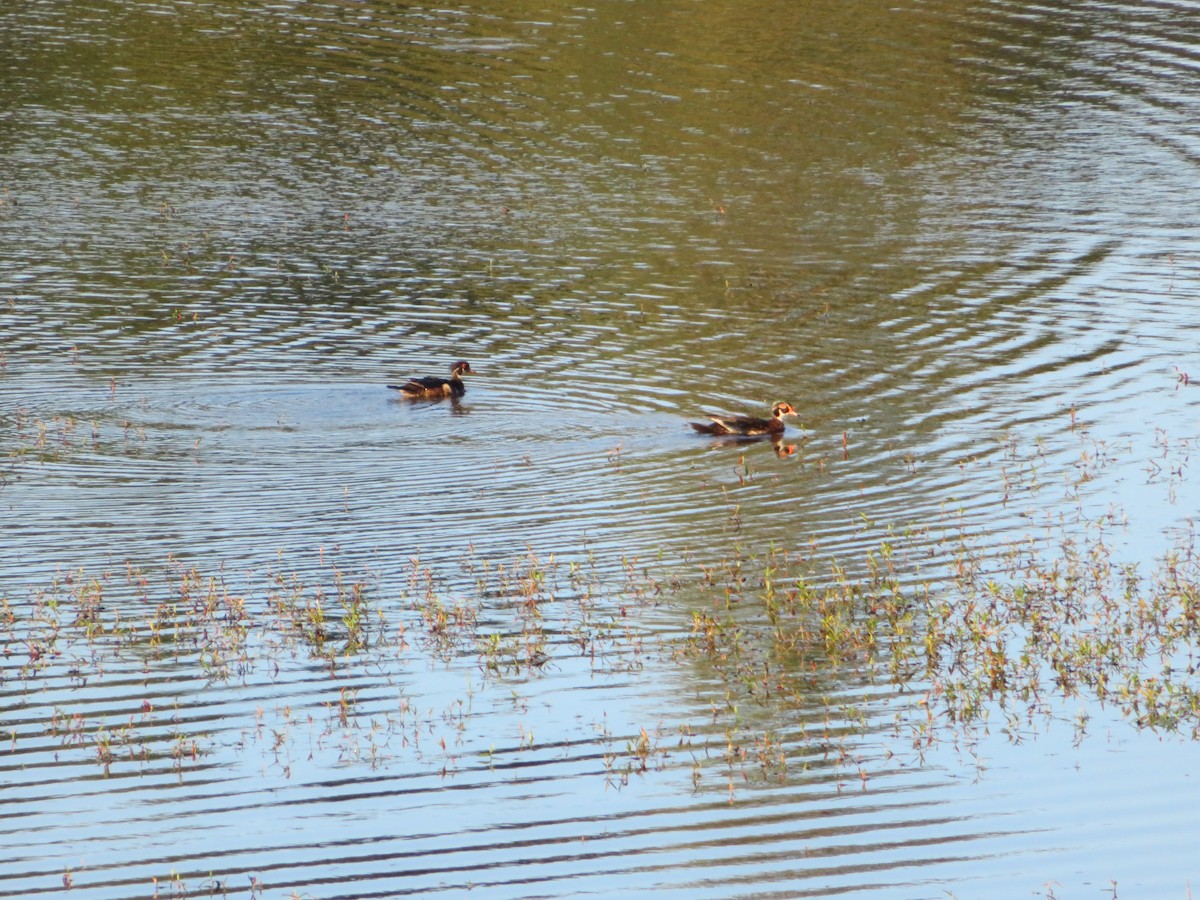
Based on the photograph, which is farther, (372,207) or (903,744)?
→ (372,207)

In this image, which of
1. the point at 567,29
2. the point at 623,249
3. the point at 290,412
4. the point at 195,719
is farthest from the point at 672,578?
the point at 567,29

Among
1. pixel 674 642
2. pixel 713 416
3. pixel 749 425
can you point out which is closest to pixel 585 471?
pixel 749 425

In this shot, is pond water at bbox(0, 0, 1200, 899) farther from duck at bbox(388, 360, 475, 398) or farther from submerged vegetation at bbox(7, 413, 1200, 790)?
duck at bbox(388, 360, 475, 398)

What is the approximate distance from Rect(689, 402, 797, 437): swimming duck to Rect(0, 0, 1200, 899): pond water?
43 cm

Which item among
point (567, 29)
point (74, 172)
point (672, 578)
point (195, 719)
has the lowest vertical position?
point (195, 719)

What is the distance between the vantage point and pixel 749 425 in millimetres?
19109

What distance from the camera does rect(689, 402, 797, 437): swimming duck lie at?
19.1 meters

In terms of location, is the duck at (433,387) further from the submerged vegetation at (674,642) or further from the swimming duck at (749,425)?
the submerged vegetation at (674,642)

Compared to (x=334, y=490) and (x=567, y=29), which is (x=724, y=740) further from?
(x=567, y=29)

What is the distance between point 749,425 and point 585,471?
204cm

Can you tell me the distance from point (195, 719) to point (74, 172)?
2355cm

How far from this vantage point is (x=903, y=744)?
11250 millimetres

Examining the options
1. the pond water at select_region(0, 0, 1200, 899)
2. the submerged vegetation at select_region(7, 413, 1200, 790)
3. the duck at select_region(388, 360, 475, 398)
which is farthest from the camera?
the duck at select_region(388, 360, 475, 398)

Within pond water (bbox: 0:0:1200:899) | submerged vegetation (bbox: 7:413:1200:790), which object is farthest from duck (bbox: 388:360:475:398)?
submerged vegetation (bbox: 7:413:1200:790)
